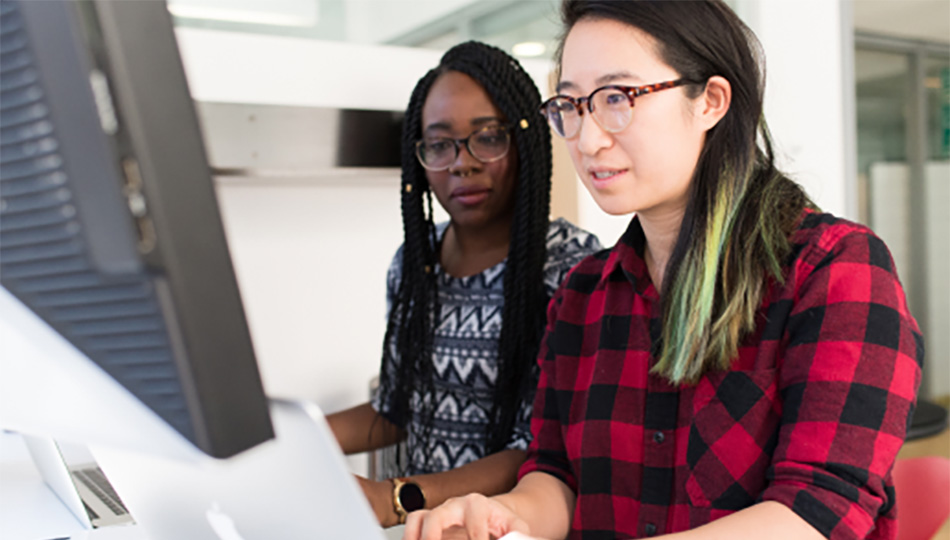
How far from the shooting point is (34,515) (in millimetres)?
832

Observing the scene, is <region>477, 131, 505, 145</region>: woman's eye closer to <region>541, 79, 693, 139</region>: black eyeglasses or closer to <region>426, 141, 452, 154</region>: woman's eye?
<region>426, 141, 452, 154</region>: woman's eye

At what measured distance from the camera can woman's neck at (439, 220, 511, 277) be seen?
5.18 feet

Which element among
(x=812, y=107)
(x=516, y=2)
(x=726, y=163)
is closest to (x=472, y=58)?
(x=726, y=163)

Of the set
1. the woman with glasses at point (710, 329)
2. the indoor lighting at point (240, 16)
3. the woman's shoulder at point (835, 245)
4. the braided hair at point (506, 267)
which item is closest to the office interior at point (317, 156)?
the indoor lighting at point (240, 16)

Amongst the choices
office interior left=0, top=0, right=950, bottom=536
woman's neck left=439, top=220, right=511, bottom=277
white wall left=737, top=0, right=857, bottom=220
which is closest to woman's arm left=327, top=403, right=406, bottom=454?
office interior left=0, top=0, right=950, bottom=536

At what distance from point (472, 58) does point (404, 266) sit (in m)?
0.44

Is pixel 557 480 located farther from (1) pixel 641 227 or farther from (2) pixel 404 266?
(2) pixel 404 266

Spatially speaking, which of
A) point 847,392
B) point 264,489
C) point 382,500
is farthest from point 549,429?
point 264,489

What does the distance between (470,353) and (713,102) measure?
68 cm

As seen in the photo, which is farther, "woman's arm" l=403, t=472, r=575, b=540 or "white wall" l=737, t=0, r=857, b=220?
"white wall" l=737, t=0, r=857, b=220

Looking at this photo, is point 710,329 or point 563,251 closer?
point 710,329

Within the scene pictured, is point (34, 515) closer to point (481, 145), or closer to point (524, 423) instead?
point (524, 423)

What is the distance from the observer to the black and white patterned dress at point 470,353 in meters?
1.49

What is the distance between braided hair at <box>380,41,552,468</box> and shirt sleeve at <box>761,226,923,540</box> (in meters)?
0.61
